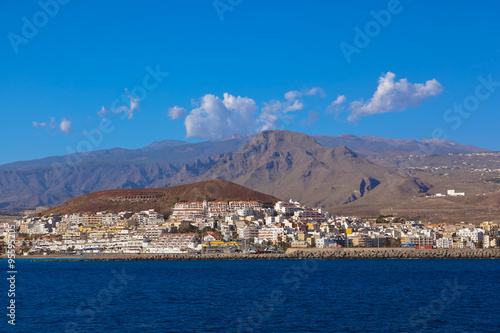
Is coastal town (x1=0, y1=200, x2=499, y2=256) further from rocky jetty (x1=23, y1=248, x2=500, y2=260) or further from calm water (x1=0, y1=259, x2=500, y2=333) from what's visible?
calm water (x1=0, y1=259, x2=500, y2=333)

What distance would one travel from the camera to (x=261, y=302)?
59094mm

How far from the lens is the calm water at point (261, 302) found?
46.5m

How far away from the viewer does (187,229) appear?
187m

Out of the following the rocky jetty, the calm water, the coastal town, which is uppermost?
the coastal town

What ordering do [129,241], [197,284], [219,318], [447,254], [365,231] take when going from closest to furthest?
[219,318]
[197,284]
[447,254]
[129,241]
[365,231]

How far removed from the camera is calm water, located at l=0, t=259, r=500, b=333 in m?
46.5

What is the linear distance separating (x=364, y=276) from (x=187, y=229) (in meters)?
104

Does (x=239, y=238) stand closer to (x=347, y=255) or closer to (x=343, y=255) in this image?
A: (x=343, y=255)

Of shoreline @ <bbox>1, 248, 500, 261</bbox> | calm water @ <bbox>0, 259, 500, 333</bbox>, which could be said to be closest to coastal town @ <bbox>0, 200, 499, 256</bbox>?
shoreline @ <bbox>1, 248, 500, 261</bbox>

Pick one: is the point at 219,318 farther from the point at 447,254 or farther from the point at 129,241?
the point at 129,241

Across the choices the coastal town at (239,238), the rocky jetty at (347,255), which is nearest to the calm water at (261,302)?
the rocky jetty at (347,255)

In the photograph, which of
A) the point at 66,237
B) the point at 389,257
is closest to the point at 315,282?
the point at 389,257

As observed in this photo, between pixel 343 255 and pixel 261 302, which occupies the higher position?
pixel 343 255

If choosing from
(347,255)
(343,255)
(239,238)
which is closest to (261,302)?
(343,255)
